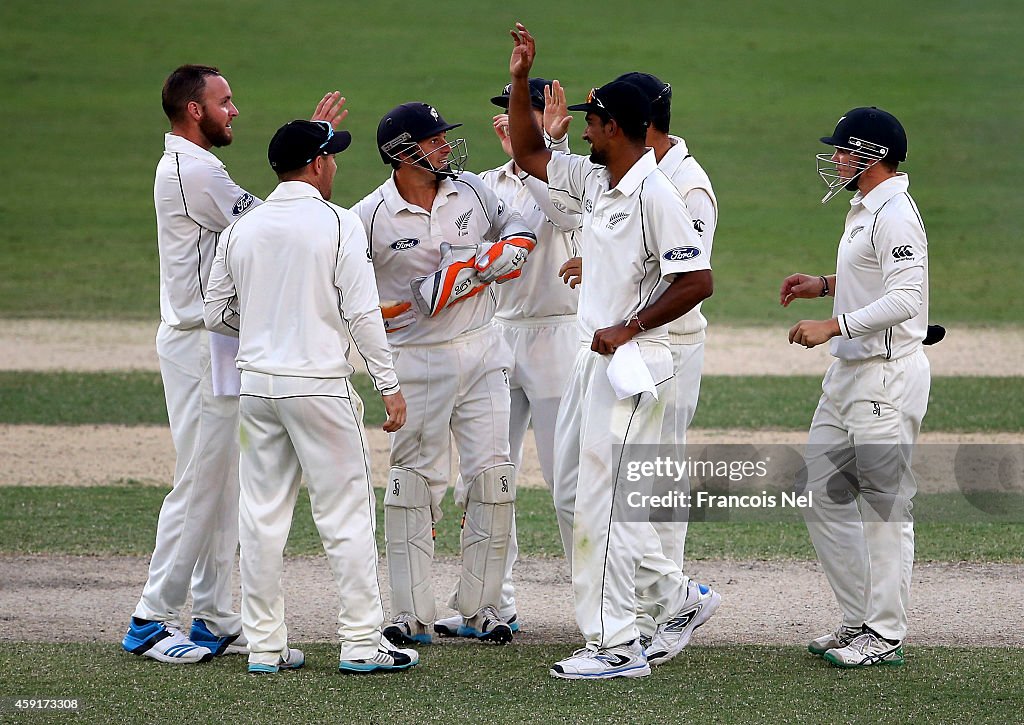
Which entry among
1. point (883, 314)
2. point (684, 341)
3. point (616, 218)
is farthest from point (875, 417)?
point (616, 218)

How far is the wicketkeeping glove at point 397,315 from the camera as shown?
18.7 ft

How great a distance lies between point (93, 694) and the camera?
4.89 metres

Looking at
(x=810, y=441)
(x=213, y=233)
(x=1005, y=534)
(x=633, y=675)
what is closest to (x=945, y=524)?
(x=1005, y=534)

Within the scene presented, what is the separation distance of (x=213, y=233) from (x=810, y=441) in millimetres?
2574

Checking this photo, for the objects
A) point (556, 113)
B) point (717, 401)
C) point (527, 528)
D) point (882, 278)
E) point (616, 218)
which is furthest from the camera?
point (717, 401)

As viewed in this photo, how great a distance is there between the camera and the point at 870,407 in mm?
5348

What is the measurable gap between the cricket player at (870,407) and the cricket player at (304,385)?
5.59ft

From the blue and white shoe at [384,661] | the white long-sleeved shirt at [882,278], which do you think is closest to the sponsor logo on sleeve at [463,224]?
the white long-sleeved shirt at [882,278]

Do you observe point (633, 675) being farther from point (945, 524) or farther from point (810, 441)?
point (945, 524)

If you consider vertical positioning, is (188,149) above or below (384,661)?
above

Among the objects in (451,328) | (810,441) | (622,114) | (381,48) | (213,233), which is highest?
(381,48)

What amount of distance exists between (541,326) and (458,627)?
1.39 meters

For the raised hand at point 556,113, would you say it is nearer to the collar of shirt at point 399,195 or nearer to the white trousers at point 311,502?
the collar of shirt at point 399,195

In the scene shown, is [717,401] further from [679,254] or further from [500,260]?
[679,254]
